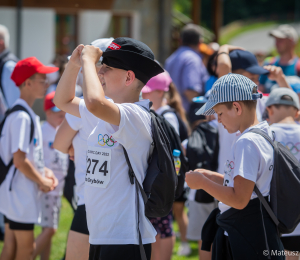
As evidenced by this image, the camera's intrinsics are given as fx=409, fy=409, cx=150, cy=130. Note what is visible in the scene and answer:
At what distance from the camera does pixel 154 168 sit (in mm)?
2365

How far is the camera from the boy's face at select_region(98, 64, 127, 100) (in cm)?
239

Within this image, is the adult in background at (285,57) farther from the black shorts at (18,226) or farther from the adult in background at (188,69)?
the black shorts at (18,226)

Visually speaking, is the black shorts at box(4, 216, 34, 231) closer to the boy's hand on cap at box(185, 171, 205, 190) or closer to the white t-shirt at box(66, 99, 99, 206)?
the white t-shirt at box(66, 99, 99, 206)

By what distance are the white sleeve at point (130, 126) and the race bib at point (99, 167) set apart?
0.13 m

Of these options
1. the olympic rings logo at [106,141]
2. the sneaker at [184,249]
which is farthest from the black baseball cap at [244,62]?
the sneaker at [184,249]

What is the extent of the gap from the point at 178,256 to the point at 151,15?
7002 millimetres

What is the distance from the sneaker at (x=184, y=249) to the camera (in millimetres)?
5070

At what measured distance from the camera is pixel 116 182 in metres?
2.32

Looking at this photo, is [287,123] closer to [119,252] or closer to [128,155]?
[128,155]

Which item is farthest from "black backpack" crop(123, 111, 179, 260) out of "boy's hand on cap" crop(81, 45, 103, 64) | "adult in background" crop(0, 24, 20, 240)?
"adult in background" crop(0, 24, 20, 240)

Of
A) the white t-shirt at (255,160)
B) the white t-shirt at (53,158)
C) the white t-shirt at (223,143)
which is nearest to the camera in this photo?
the white t-shirt at (255,160)

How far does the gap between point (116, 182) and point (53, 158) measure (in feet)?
7.76

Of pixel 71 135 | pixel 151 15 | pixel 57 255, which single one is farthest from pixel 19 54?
pixel 71 135

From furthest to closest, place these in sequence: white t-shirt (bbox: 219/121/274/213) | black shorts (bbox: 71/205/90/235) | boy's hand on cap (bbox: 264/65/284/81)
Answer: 1. boy's hand on cap (bbox: 264/65/284/81)
2. black shorts (bbox: 71/205/90/235)
3. white t-shirt (bbox: 219/121/274/213)
